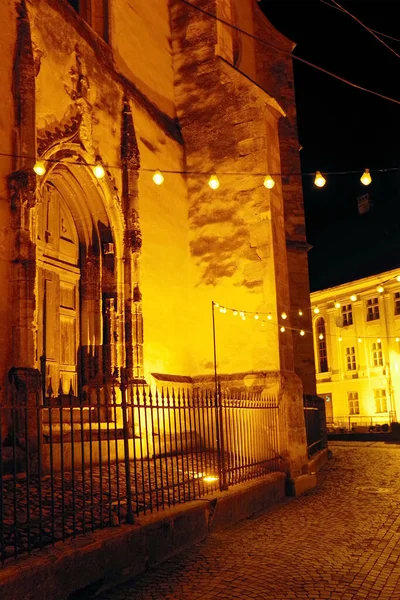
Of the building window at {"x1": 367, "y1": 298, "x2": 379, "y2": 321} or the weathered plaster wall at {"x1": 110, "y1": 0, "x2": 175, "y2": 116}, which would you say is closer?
the weathered plaster wall at {"x1": 110, "y1": 0, "x2": 175, "y2": 116}

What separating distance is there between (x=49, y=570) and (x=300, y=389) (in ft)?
26.8

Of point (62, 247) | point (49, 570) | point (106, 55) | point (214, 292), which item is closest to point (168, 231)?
point (214, 292)

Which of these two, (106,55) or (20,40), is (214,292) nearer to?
(106,55)

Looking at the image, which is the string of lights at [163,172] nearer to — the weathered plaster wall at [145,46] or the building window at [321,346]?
the weathered plaster wall at [145,46]

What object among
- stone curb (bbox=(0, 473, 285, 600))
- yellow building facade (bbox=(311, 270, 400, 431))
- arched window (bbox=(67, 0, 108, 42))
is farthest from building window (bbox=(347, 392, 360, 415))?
stone curb (bbox=(0, 473, 285, 600))

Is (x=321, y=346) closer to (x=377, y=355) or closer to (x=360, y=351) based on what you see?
(x=360, y=351)

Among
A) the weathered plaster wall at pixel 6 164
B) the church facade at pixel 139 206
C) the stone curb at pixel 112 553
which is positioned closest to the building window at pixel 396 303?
the church facade at pixel 139 206

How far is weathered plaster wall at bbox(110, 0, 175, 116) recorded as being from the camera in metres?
12.4

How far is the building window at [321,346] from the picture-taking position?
3725cm

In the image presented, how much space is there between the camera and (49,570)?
455 cm

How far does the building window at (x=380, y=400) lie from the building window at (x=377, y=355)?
1.47m

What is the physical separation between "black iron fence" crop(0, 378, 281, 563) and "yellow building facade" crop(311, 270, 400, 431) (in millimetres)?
22438

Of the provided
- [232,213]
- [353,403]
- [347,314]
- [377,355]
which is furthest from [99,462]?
[347,314]

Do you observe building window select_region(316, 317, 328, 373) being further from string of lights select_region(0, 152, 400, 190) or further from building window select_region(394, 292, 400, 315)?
string of lights select_region(0, 152, 400, 190)
